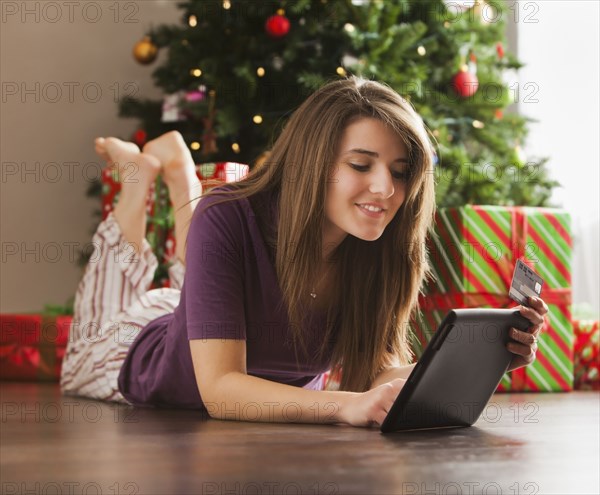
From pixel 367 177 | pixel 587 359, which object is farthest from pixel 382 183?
pixel 587 359

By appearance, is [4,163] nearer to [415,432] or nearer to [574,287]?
[574,287]

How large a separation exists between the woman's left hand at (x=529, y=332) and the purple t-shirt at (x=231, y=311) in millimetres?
321

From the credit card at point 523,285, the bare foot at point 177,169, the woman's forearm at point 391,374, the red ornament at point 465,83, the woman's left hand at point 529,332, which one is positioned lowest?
the woman's forearm at point 391,374

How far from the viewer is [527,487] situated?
32.4 inches

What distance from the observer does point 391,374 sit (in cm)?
140

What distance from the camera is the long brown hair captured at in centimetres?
126

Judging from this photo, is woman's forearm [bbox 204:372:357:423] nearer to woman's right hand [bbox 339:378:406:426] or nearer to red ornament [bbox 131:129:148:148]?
woman's right hand [bbox 339:378:406:426]

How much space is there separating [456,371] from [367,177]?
0.31 meters

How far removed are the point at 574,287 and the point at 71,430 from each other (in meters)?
2.54

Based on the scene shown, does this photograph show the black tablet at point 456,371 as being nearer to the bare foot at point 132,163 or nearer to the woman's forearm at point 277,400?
the woman's forearm at point 277,400

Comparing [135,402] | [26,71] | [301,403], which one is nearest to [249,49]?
[26,71]

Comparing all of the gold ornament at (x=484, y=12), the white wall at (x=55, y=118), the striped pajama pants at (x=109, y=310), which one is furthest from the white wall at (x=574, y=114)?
the striped pajama pants at (x=109, y=310)

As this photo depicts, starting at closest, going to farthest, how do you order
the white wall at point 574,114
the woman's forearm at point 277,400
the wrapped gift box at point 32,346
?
the woman's forearm at point 277,400 → the wrapped gift box at point 32,346 → the white wall at point 574,114

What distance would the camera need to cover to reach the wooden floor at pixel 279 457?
80 cm
